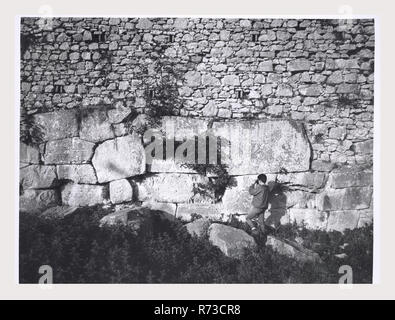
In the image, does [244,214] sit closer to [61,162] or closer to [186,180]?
[186,180]

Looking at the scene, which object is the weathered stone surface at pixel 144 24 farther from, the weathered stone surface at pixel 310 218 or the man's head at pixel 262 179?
the weathered stone surface at pixel 310 218

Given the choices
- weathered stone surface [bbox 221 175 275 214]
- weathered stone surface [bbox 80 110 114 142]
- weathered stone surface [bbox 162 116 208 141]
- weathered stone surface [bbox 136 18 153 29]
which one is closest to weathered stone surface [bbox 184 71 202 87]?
weathered stone surface [bbox 162 116 208 141]

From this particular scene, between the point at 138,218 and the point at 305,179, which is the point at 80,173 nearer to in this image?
the point at 138,218

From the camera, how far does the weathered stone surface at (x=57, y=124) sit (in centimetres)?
789

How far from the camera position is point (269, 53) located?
7855mm

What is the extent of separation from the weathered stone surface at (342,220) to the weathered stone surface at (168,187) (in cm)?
219

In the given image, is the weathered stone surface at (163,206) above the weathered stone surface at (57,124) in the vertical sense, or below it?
below

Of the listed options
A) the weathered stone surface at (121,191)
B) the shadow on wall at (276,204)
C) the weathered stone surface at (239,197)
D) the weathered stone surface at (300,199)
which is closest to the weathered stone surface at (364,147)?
the weathered stone surface at (300,199)

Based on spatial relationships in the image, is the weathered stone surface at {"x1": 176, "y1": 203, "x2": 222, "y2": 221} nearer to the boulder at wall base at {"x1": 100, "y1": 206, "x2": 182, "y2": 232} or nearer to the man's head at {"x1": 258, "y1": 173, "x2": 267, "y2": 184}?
the boulder at wall base at {"x1": 100, "y1": 206, "x2": 182, "y2": 232}

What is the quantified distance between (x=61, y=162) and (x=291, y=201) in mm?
3854

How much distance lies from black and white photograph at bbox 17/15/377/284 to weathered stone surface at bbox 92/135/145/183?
0.02 meters

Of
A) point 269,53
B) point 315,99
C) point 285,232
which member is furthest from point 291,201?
point 269,53

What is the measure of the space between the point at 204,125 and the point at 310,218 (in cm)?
233

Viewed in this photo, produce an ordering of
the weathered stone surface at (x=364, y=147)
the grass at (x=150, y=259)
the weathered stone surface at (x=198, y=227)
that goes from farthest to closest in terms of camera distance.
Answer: the weathered stone surface at (x=364, y=147), the weathered stone surface at (x=198, y=227), the grass at (x=150, y=259)
